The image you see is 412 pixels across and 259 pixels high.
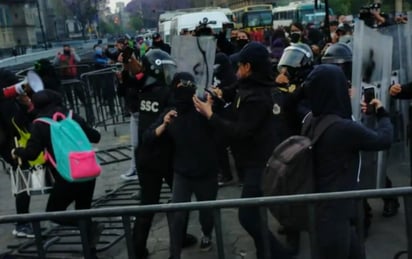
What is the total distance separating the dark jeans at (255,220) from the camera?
11.8 ft

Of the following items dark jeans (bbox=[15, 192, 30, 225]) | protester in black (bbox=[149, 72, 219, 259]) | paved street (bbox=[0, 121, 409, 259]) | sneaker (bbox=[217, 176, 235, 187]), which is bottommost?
sneaker (bbox=[217, 176, 235, 187])

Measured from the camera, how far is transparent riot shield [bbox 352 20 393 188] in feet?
12.6

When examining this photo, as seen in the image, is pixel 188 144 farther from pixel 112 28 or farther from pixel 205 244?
pixel 112 28

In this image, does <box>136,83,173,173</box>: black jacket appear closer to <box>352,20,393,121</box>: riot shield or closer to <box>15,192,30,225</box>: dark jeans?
<box>15,192,30,225</box>: dark jeans

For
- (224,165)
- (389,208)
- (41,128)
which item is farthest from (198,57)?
(389,208)

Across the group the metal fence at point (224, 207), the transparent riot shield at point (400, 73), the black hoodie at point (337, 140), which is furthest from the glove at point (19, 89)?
the transparent riot shield at point (400, 73)

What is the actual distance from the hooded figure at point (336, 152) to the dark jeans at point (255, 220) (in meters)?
0.53

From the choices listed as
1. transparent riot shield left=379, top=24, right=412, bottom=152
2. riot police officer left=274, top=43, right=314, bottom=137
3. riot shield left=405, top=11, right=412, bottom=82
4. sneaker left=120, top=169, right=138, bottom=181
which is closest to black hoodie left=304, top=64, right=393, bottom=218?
riot police officer left=274, top=43, right=314, bottom=137

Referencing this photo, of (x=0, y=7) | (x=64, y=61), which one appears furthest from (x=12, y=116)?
(x=0, y=7)

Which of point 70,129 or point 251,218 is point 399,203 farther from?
point 70,129

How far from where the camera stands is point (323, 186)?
3092 mm

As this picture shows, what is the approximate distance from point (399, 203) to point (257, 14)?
2905cm

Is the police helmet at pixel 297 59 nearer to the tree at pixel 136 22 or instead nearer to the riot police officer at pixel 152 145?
the riot police officer at pixel 152 145

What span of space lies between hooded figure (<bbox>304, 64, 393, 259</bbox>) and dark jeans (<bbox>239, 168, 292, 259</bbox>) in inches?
21.0
